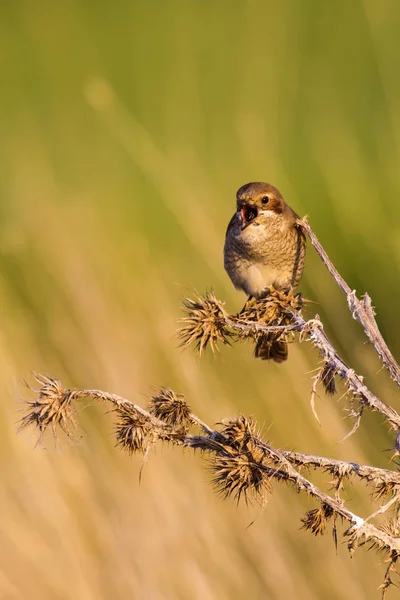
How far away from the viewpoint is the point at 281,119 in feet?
18.4

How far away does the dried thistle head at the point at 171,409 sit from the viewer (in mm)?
1757

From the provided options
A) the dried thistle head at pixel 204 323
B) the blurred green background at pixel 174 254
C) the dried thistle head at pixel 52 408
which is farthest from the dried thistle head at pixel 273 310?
the dried thistle head at pixel 52 408

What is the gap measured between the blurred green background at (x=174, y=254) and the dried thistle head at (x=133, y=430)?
598 mm

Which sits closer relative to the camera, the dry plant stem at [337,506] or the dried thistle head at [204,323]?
the dry plant stem at [337,506]

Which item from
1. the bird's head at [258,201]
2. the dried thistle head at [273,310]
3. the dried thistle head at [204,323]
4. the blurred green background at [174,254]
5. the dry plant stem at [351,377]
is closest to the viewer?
the dry plant stem at [351,377]

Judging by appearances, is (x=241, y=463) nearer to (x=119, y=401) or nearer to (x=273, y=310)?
(x=119, y=401)

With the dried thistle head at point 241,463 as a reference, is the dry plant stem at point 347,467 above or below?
below

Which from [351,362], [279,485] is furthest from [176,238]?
[279,485]

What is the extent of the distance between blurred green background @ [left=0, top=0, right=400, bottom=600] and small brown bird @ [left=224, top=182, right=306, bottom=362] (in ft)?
0.54

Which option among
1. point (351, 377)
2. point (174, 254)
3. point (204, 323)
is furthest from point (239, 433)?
point (174, 254)

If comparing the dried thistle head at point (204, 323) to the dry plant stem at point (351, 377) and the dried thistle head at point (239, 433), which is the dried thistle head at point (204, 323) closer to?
the dry plant stem at point (351, 377)

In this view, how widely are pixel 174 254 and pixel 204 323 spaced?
7.63 ft

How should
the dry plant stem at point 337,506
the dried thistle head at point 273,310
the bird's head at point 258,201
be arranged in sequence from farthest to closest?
the bird's head at point 258,201
the dried thistle head at point 273,310
the dry plant stem at point 337,506

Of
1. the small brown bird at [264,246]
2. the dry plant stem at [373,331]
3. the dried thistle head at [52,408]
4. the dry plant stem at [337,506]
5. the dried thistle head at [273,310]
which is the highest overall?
the small brown bird at [264,246]
